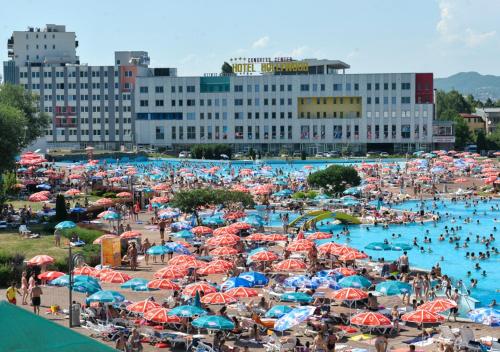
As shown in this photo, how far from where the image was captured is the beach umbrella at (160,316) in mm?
21859

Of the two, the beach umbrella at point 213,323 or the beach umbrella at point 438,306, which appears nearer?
the beach umbrella at point 213,323

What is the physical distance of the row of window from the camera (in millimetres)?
110875

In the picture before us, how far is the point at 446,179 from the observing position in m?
77.8

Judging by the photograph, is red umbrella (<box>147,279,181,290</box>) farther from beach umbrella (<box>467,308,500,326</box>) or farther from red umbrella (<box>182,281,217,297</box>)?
beach umbrella (<box>467,308,500,326</box>)

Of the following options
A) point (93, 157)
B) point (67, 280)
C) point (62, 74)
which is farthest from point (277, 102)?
point (67, 280)

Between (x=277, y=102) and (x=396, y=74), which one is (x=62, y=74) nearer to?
(x=277, y=102)

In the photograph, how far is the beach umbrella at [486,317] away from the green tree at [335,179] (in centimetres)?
4131

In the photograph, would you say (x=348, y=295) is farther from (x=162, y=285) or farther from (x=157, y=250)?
(x=157, y=250)

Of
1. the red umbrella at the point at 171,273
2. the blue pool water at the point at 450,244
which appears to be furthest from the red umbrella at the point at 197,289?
the blue pool water at the point at 450,244

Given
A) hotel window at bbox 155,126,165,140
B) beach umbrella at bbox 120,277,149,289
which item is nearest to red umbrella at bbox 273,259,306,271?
beach umbrella at bbox 120,277,149,289

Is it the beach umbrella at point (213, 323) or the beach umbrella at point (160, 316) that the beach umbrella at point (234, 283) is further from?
the beach umbrella at point (213, 323)

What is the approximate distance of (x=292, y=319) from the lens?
21.9 metres

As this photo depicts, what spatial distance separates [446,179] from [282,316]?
5775 centimetres

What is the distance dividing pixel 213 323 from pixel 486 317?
8.14 m
